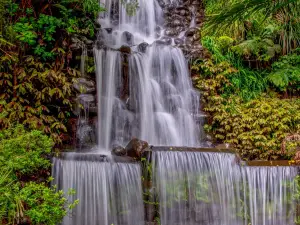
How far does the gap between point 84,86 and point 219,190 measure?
3757 millimetres

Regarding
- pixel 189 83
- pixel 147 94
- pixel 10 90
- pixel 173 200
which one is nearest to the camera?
pixel 173 200

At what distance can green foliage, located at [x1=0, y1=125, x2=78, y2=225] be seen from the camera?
387 centimetres

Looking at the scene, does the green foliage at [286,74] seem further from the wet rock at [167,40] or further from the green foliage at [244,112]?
the wet rock at [167,40]

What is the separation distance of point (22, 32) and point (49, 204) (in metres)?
4.24

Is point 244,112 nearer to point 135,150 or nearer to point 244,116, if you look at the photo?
point 244,116

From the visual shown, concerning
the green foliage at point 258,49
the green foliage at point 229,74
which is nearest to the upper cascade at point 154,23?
the green foliage at point 229,74

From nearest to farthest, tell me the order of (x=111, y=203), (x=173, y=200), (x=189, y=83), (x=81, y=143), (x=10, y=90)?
(x=111, y=203), (x=173, y=200), (x=10, y=90), (x=81, y=143), (x=189, y=83)

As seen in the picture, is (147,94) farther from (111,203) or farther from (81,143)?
(111,203)

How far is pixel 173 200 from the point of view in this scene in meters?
6.33

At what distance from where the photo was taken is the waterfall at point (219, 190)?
6.32 meters

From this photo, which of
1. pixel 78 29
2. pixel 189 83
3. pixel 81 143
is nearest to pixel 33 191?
pixel 81 143

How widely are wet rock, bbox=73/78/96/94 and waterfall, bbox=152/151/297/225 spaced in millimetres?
2565

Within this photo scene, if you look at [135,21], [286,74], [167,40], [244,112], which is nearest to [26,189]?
[244,112]

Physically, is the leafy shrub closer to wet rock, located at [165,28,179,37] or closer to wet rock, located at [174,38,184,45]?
wet rock, located at [174,38,184,45]
